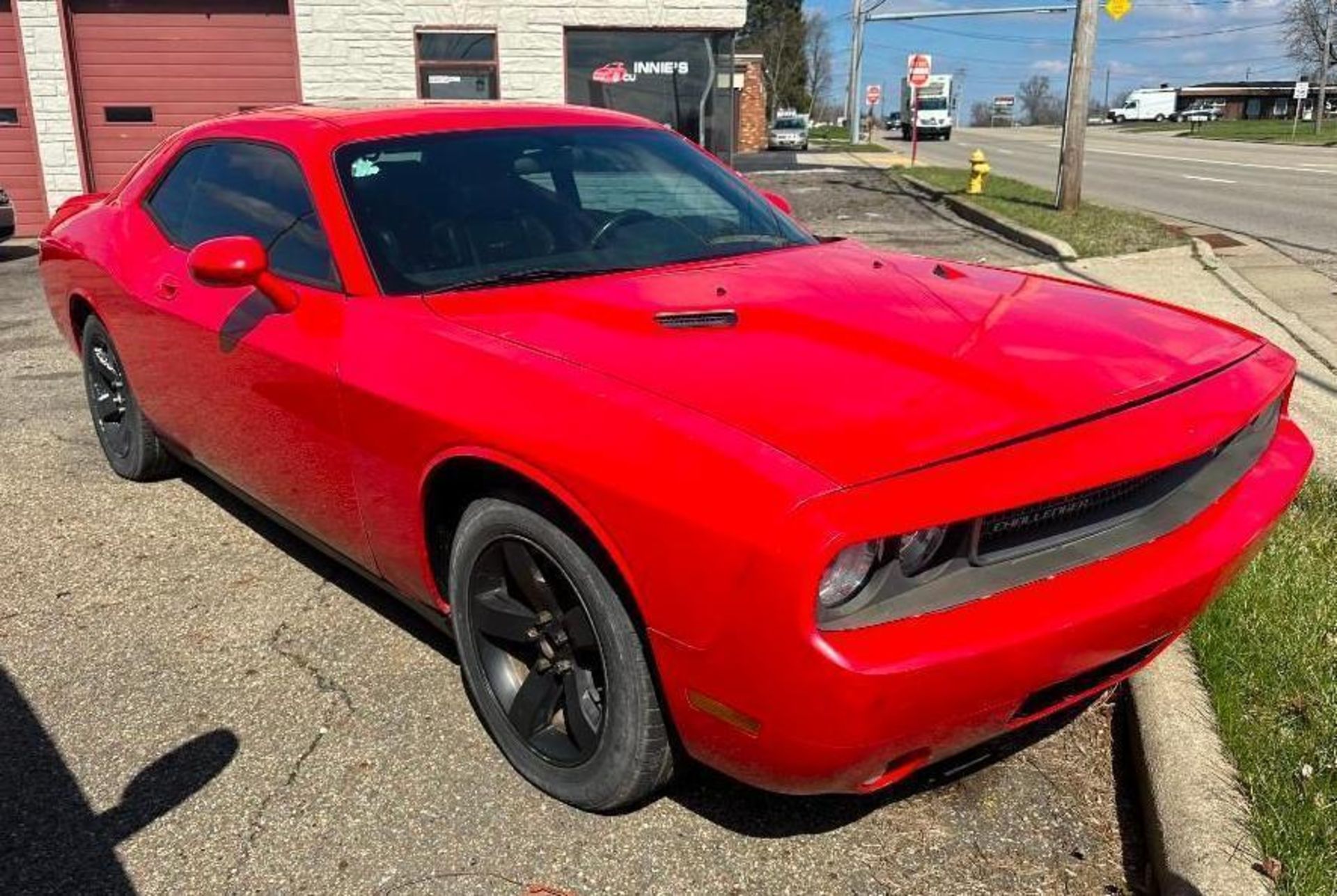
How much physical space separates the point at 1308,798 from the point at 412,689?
2.19 meters

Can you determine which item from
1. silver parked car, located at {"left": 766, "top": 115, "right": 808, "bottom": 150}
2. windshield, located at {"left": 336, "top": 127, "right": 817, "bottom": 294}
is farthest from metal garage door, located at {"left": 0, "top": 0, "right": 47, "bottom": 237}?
silver parked car, located at {"left": 766, "top": 115, "right": 808, "bottom": 150}

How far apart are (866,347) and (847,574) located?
63 cm

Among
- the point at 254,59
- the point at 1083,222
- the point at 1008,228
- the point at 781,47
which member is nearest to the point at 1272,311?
the point at 1008,228

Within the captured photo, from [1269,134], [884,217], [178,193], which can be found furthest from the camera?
[1269,134]

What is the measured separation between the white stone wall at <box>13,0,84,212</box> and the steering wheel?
13.1 meters

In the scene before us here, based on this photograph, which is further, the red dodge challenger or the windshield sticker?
the windshield sticker

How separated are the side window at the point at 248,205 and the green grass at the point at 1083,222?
8.68 metres

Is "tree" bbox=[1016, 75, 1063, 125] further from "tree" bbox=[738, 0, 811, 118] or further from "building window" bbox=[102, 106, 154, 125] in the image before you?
"building window" bbox=[102, 106, 154, 125]

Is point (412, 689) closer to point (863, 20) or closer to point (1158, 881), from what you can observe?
point (1158, 881)

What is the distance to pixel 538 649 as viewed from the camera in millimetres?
2529

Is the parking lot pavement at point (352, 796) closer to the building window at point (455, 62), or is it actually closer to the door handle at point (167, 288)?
the door handle at point (167, 288)

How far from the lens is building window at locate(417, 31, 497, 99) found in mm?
14781

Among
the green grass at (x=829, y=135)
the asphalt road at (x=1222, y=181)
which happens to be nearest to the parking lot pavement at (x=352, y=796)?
the asphalt road at (x=1222, y=181)

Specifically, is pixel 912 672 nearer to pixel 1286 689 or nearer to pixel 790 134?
pixel 1286 689
